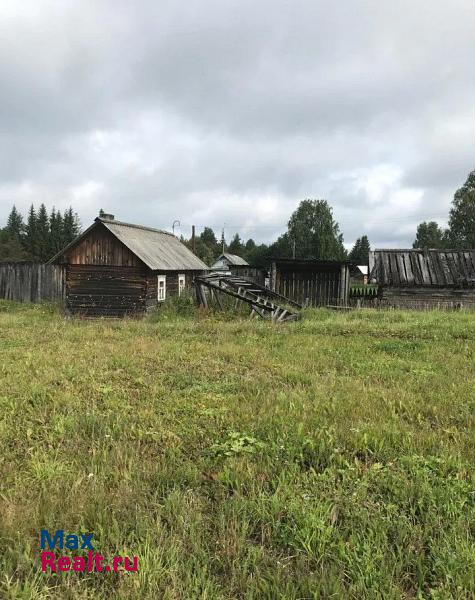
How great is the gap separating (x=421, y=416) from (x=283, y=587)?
9.53 ft

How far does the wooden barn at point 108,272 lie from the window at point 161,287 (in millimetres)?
91

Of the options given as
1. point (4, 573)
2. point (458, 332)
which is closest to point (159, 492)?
point (4, 573)

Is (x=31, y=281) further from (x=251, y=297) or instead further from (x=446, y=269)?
(x=446, y=269)

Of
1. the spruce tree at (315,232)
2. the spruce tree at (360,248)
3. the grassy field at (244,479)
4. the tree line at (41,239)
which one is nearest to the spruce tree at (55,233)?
the tree line at (41,239)

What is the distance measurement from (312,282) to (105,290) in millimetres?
10852

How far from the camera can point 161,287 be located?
22.2m

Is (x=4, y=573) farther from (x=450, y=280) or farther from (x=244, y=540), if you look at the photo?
(x=450, y=280)

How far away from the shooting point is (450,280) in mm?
20031

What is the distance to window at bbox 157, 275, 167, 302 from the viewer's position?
71.5 ft

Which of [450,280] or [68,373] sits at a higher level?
[450,280]

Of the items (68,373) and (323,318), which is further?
(323,318)

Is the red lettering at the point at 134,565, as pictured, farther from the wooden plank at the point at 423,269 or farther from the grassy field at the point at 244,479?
the wooden plank at the point at 423,269

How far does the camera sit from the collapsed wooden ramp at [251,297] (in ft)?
49.5

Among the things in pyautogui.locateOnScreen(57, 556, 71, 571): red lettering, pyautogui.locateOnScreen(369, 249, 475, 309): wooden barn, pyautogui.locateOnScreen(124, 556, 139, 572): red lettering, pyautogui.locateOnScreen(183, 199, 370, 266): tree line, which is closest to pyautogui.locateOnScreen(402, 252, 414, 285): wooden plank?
pyautogui.locateOnScreen(369, 249, 475, 309): wooden barn
